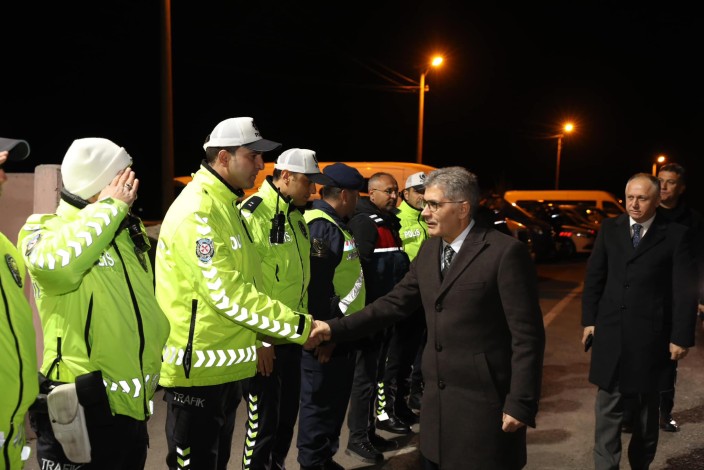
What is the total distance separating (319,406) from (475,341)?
179 cm

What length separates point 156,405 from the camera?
20.7ft

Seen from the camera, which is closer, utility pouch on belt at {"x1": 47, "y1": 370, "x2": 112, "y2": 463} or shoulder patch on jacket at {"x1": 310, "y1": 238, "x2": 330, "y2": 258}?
utility pouch on belt at {"x1": 47, "y1": 370, "x2": 112, "y2": 463}

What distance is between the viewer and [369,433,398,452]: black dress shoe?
531 centimetres

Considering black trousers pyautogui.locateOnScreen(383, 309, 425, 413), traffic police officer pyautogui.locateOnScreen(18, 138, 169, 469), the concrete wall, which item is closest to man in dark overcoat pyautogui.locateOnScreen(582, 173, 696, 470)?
black trousers pyautogui.locateOnScreen(383, 309, 425, 413)

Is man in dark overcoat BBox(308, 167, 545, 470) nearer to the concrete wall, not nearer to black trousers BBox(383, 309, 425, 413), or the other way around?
black trousers BBox(383, 309, 425, 413)

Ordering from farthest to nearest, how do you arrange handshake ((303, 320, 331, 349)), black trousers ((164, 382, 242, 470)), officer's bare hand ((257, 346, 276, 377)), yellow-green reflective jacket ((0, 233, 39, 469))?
officer's bare hand ((257, 346, 276, 377))
handshake ((303, 320, 331, 349))
black trousers ((164, 382, 242, 470))
yellow-green reflective jacket ((0, 233, 39, 469))

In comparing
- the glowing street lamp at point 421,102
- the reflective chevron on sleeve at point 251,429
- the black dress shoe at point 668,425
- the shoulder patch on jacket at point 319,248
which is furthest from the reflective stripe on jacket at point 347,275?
the glowing street lamp at point 421,102

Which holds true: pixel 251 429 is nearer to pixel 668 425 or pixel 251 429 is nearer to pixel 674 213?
pixel 668 425

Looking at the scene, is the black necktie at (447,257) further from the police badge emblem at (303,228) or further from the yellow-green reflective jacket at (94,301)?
the yellow-green reflective jacket at (94,301)

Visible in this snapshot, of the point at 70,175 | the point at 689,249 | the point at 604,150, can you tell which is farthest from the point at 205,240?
the point at 604,150

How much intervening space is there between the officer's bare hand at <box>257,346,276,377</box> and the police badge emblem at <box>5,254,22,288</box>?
5.74ft

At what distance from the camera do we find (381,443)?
535 centimetres

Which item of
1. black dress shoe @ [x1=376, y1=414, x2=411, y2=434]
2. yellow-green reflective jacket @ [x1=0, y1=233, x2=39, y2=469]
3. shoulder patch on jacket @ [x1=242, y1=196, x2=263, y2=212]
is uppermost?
shoulder patch on jacket @ [x1=242, y1=196, x2=263, y2=212]

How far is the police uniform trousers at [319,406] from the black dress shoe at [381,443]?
736 millimetres
